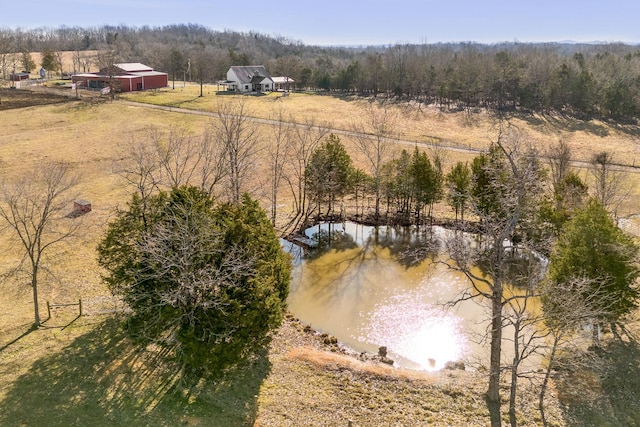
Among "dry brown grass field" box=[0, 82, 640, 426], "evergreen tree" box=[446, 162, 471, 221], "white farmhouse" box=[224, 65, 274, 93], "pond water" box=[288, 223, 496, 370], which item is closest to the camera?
"dry brown grass field" box=[0, 82, 640, 426]

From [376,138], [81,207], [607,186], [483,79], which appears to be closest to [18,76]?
[81,207]

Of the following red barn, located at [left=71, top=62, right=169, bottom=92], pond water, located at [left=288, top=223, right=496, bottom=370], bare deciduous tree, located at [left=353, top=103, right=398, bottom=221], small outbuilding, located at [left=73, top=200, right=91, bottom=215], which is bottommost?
pond water, located at [left=288, top=223, right=496, bottom=370]

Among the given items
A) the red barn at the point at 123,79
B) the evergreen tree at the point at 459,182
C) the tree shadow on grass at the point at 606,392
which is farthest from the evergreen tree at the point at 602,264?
the red barn at the point at 123,79

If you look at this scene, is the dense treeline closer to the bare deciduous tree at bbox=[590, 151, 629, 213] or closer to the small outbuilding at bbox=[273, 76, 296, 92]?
the small outbuilding at bbox=[273, 76, 296, 92]

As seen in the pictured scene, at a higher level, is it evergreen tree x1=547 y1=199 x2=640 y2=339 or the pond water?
evergreen tree x1=547 y1=199 x2=640 y2=339

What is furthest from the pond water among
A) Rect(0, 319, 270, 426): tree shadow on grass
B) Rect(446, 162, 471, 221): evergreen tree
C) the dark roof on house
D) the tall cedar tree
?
the dark roof on house

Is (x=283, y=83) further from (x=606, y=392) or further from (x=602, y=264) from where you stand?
(x=606, y=392)

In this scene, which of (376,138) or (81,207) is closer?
(81,207)

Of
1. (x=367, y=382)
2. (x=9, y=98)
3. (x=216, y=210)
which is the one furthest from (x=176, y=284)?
(x=9, y=98)
